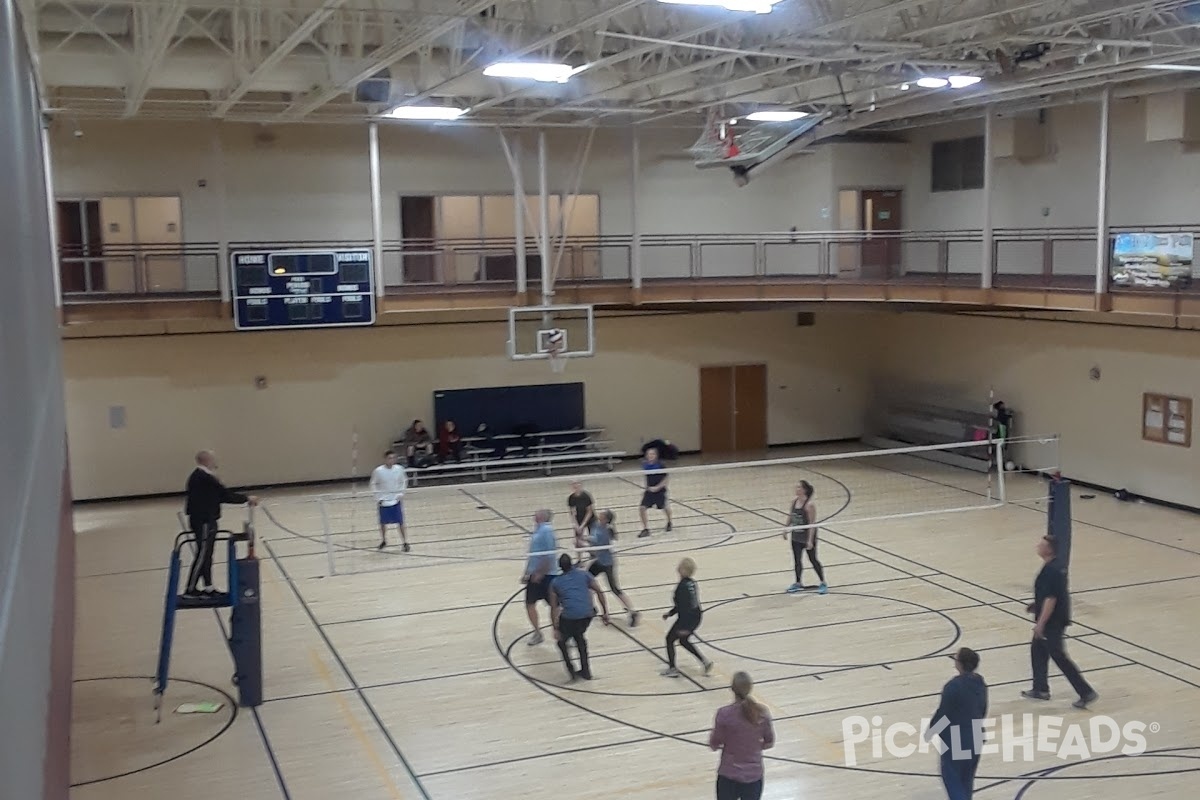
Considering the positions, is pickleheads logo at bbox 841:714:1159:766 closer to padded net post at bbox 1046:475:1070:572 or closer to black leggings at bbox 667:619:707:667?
black leggings at bbox 667:619:707:667

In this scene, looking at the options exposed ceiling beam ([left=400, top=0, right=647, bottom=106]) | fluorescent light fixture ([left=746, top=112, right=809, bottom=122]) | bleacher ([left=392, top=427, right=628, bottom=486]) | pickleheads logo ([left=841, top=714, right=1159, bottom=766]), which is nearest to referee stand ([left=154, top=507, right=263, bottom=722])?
pickleheads logo ([left=841, top=714, right=1159, bottom=766])

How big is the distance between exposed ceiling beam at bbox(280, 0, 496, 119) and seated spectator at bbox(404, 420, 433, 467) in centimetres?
726

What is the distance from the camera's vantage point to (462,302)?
23.7m

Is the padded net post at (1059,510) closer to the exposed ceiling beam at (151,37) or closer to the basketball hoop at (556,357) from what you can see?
the basketball hoop at (556,357)

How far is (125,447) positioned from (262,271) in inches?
197

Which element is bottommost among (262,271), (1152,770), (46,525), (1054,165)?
(1152,770)

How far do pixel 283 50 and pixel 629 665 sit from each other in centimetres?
896

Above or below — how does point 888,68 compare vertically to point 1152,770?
above

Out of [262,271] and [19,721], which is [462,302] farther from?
[19,721]

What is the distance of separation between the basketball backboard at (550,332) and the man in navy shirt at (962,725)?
1488cm

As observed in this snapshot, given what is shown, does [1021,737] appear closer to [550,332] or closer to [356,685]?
[356,685]

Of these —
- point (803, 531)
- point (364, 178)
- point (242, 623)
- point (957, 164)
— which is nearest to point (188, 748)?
point (242, 623)

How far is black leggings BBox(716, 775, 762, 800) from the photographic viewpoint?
8.33 m

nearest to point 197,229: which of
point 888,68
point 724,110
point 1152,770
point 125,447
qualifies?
point 125,447
